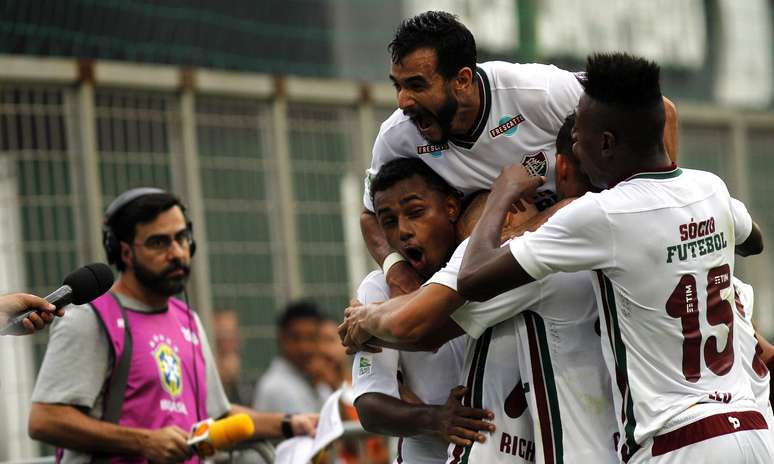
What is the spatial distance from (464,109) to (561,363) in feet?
3.84

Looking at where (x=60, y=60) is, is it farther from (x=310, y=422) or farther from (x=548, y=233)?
(x=548, y=233)

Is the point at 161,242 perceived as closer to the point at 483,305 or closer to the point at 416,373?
the point at 416,373

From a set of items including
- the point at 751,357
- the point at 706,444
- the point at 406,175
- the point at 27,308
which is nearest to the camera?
the point at 706,444

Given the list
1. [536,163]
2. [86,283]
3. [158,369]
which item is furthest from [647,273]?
[158,369]

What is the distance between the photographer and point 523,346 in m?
4.68

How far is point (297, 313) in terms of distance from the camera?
9.90m

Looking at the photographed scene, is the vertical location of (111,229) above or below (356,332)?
above

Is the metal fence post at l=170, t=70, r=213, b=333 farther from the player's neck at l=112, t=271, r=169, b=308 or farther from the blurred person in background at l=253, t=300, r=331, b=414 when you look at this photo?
the player's neck at l=112, t=271, r=169, b=308

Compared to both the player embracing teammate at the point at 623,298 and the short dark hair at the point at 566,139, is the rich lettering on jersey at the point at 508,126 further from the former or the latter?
the player embracing teammate at the point at 623,298

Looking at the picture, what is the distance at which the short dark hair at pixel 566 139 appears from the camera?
4.80m

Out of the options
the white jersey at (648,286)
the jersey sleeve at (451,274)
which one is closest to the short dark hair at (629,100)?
the white jersey at (648,286)

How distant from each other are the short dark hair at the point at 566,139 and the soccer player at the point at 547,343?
43 centimetres

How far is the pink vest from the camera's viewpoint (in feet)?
21.1

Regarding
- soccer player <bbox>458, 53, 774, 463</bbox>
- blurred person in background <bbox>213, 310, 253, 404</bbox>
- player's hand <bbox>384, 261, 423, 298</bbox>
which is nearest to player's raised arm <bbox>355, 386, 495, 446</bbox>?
player's hand <bbox>384, 261, 423, 298</bbox>
